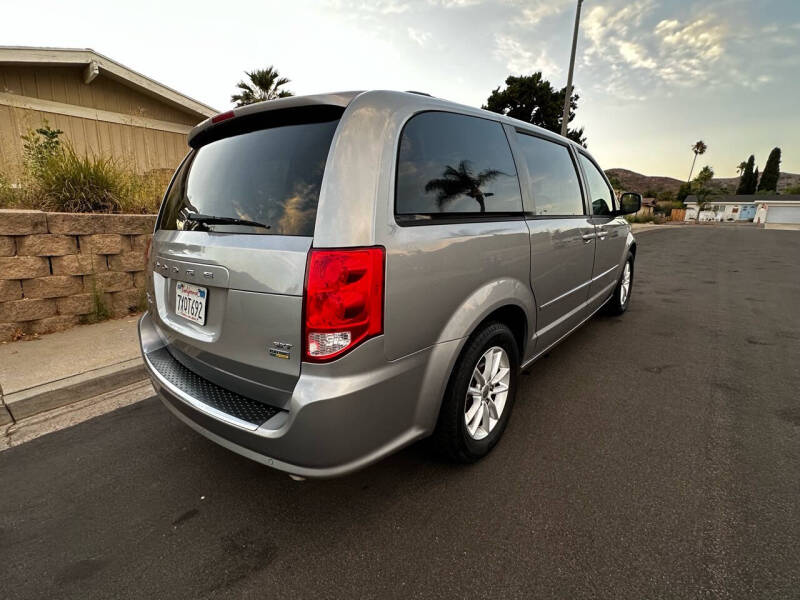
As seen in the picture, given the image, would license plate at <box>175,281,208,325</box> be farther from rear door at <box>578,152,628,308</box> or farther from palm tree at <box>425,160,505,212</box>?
rear door at <box>578,152,628,308</box>

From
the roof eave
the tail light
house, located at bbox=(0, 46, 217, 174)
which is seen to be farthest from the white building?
the tail light

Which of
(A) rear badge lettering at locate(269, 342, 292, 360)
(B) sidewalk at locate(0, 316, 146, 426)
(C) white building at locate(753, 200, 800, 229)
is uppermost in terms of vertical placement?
(C) white building at locate(753, 200, 800, 229)

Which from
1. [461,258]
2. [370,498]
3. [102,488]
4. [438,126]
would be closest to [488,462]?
[370,498]

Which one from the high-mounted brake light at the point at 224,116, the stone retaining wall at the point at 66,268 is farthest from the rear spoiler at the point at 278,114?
the stone retaining wall at the point at 66,268

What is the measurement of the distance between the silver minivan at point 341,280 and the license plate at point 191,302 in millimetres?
12

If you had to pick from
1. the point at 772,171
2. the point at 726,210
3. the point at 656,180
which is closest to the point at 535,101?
the point at 726,210

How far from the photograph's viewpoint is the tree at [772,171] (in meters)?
82.3

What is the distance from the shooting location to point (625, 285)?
5.07 m

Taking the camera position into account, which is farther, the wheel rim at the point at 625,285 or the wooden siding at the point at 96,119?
the wooden siding at the point at 96,119

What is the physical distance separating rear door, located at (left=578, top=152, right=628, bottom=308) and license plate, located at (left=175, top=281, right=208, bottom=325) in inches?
123

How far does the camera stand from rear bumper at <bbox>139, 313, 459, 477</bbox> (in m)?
1.44

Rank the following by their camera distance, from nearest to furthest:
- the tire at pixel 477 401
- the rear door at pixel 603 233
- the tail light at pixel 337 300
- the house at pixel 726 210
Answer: the tail light at pixel 337 300, the tire at pixel 477 401, the rear door at pixel 603 233, the house at pixel 726 210

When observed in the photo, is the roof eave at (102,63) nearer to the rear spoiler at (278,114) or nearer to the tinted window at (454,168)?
the rear spoiler at (278,114)

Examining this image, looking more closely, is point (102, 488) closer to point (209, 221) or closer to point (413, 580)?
point (209, 221)
